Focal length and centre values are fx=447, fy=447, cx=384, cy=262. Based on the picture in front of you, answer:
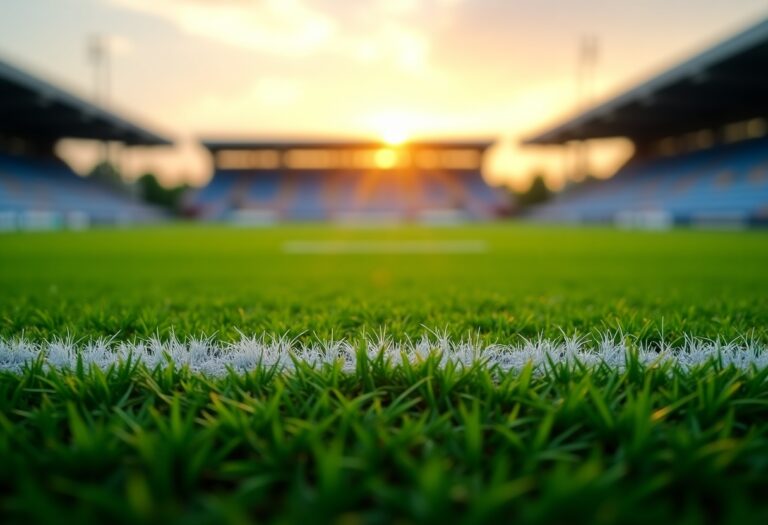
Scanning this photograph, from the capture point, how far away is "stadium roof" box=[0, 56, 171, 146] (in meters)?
20.4

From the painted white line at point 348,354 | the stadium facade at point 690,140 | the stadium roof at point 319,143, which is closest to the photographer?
the painted white line at point 348,354

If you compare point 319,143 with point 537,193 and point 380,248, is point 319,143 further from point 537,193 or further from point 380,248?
point 537,193

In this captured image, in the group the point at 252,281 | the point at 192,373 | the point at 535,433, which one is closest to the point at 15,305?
the point at 252,281

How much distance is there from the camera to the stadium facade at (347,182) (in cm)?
4006

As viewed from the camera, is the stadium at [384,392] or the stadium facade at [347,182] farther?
the stadium facade at [347,182]

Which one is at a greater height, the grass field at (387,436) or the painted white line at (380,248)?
the painted white line at (380,248)

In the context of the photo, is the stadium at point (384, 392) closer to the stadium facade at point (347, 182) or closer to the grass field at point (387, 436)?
the grass field at point (387, 436)

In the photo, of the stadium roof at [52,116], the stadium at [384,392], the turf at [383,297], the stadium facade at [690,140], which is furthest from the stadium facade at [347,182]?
the stadium at [384,392]

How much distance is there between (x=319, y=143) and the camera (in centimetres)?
4116

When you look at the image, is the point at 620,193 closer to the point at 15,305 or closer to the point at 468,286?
the point at 468,286

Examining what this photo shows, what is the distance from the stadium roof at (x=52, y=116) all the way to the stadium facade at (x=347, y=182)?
7.21m

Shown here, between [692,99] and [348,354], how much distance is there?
2809 centimetres

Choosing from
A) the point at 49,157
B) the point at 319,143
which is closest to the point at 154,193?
the point at 49,157

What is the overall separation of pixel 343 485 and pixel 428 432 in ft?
1.17
